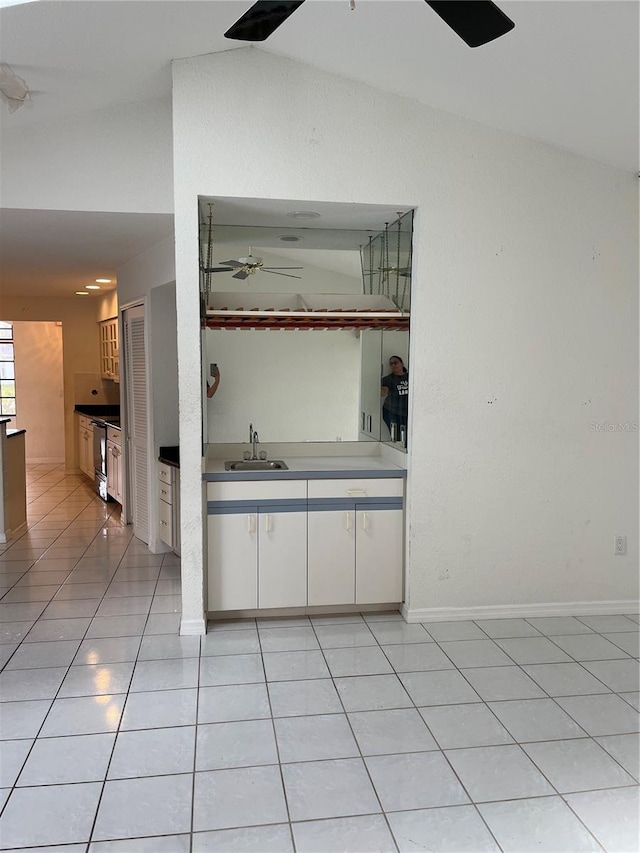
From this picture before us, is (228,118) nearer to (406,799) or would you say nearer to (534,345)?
(534,345)

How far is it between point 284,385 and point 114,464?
9.92 ft

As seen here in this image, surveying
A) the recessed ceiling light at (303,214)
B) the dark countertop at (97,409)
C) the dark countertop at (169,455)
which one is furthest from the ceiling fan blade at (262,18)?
the dark countertop at (97,409)

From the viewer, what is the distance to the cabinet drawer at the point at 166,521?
473cm

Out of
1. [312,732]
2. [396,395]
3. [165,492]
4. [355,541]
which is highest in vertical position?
[396,395]

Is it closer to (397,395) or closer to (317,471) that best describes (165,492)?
(317,471)

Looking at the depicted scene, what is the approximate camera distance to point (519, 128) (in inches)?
136

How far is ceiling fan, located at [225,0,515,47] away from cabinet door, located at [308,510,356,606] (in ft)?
8.14

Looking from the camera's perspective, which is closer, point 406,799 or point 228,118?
point 406,799

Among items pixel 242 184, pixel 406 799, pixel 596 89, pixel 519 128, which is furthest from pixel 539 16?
pixel 406 799

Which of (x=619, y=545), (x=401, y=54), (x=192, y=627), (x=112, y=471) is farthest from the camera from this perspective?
(x=112, y=471)

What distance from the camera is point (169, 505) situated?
472 cm

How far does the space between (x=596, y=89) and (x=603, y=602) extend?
2.83m

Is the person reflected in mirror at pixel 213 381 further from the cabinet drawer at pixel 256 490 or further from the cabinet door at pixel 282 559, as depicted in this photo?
the cabinet door at pixel 282 559

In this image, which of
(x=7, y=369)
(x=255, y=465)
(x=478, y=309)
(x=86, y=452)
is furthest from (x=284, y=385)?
(x=7, y=369)
